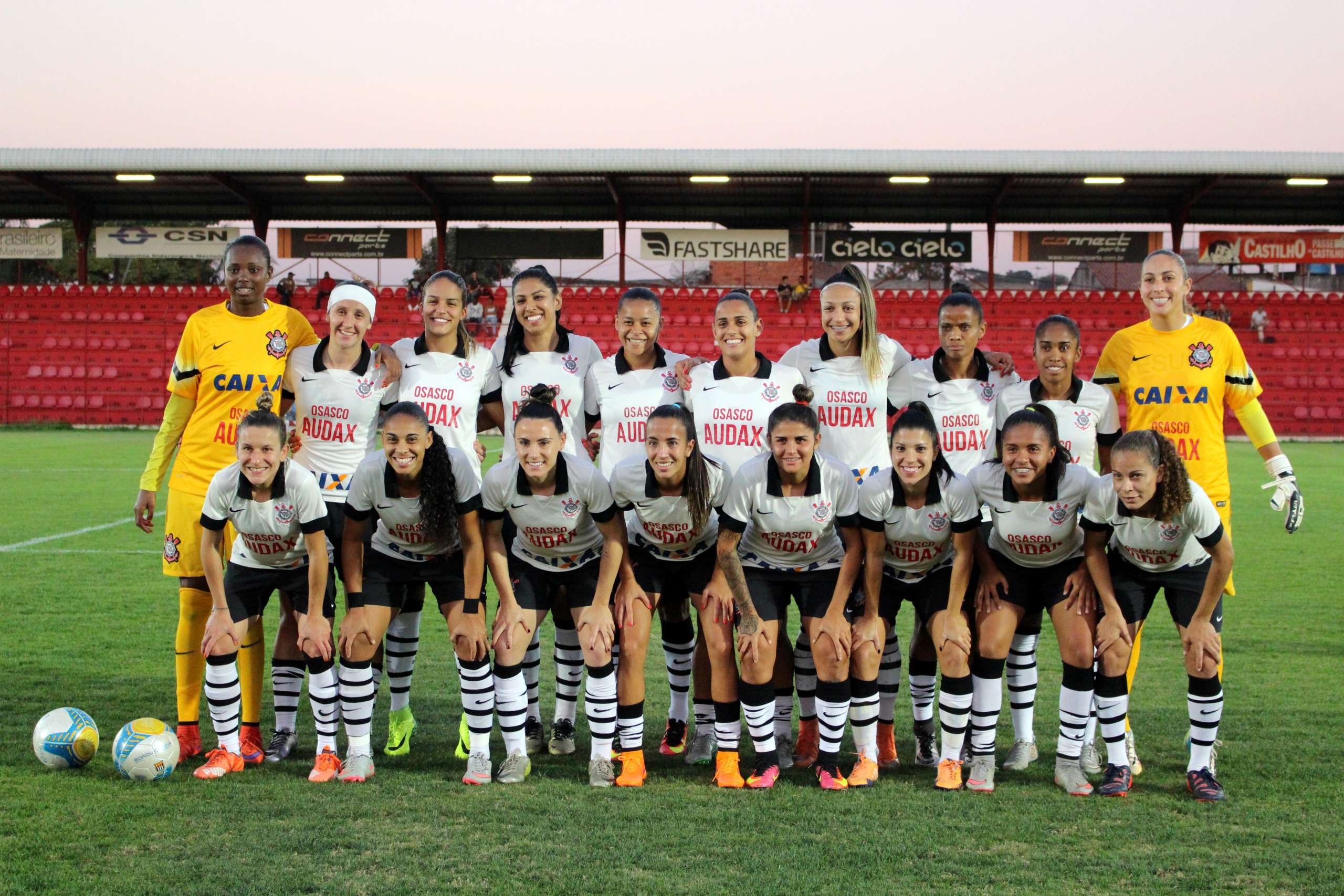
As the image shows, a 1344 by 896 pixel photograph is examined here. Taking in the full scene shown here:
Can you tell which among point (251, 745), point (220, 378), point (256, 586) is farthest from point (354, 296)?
point (251, 745)

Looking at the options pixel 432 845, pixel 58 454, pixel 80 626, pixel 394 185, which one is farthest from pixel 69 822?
pixel 394 185

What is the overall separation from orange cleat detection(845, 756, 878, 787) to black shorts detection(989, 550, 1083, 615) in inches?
31.0

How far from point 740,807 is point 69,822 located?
2.16m

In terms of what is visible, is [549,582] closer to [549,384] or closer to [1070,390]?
[549,384]

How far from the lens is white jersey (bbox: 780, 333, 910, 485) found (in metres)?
4.68

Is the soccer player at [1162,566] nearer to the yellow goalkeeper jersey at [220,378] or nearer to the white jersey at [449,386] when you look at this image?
the white jersey at [449,386]

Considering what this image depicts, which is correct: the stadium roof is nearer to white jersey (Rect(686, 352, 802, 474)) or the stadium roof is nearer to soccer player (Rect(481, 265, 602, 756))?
soccer player (Rect(481, 265, 602, 756))

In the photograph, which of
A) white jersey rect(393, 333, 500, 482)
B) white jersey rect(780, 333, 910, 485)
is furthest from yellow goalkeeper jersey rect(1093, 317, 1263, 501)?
white jersey rect(393, 333, 500, 482)

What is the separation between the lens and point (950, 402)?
184 inches

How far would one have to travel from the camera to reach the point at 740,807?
3.85 metres

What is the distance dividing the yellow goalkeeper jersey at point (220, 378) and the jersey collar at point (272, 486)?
497mm

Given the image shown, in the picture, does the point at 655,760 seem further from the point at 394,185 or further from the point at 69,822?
the point at 394,185

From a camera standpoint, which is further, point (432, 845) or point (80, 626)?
point (80, 626)

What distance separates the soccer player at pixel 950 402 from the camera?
4539 mm
